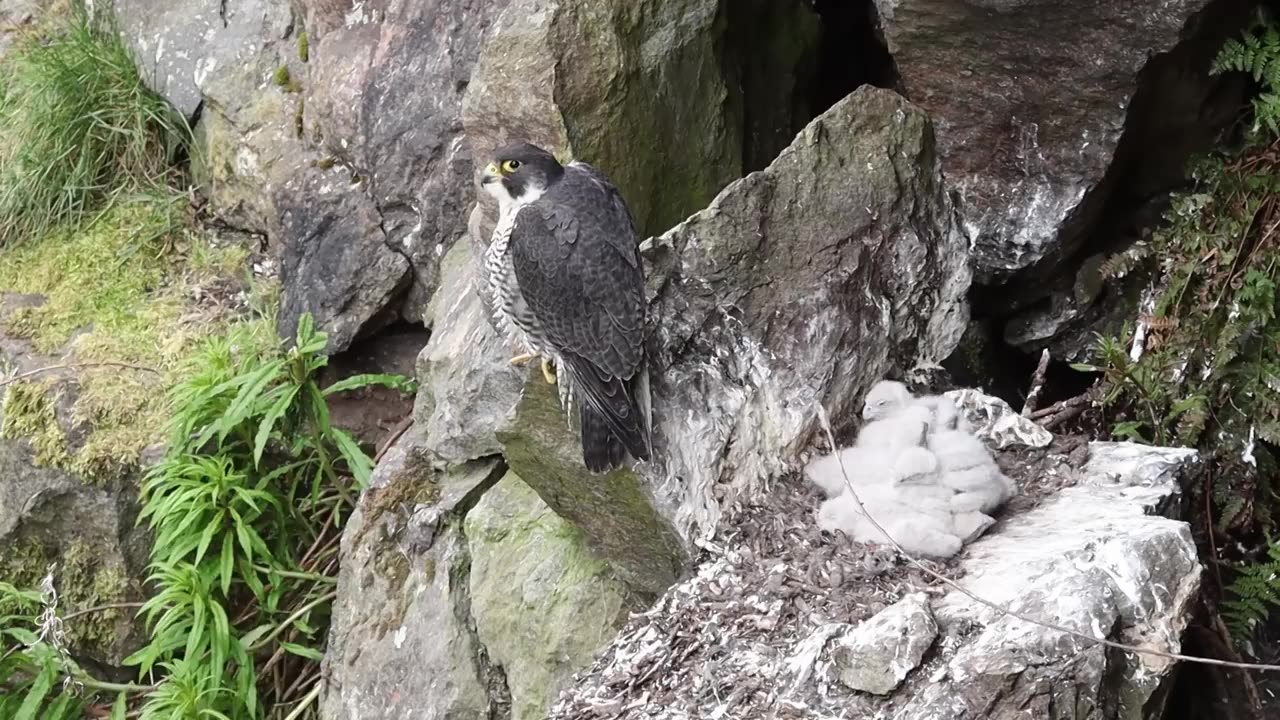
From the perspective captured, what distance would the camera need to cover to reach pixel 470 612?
3.08 metres

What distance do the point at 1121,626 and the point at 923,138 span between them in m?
1.22

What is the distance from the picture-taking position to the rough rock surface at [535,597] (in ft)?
8.95

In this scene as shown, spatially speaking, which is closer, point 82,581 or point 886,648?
point 886,648

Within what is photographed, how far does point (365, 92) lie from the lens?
3.92 metres

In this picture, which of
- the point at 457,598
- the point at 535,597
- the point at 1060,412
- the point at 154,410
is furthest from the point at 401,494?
the point at 1060,412

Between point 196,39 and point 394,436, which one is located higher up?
point 196,39

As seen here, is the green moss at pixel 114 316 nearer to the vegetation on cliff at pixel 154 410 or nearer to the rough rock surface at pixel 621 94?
the vegetation on cliff at pixel 154 410

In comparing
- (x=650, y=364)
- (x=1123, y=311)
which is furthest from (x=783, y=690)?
(x=1123, y=311)

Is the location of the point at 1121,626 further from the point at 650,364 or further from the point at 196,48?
the point at 196,48

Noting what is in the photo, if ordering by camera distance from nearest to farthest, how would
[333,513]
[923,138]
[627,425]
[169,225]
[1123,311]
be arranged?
[627,425], [923,138], [1123,311], [333,513], [169,225]

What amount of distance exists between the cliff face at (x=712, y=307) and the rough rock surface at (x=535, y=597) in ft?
0.03

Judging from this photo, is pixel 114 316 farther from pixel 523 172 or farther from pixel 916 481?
pixel 916 481

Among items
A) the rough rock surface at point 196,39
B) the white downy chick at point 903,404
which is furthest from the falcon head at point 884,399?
the rough rock surface at point 196,39

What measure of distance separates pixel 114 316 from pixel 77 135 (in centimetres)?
79
